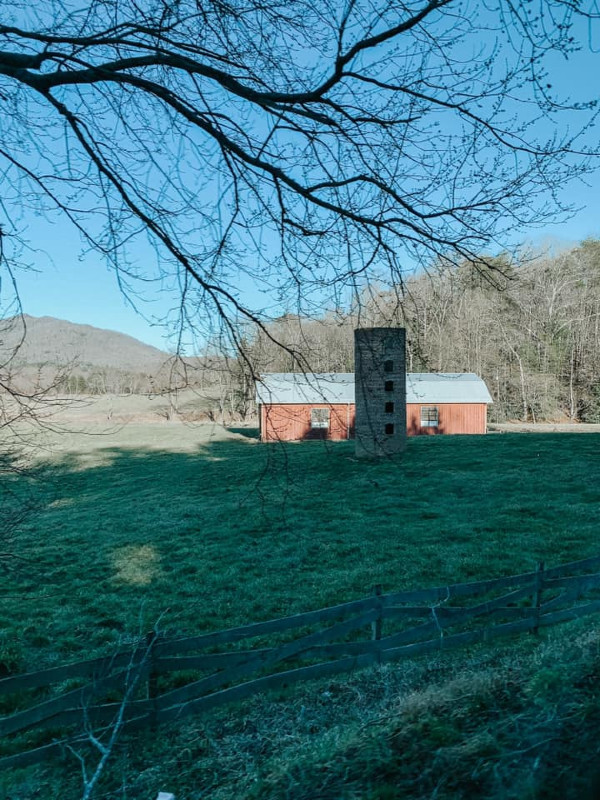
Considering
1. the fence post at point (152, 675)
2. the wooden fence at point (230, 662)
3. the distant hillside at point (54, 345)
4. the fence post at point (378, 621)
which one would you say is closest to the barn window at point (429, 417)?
the wooden fence at point (230, 662)

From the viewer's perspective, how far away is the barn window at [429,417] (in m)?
31.7

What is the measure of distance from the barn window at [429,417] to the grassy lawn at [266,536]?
8.79 metres

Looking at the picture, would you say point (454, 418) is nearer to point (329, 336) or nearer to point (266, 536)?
point (266, 536)

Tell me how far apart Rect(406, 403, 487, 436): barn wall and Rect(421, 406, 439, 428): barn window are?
191mm

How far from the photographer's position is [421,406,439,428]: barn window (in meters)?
31.7

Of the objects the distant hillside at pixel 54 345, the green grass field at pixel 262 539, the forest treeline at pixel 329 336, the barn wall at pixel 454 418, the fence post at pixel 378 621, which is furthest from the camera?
the barn wall at pixel 454 418

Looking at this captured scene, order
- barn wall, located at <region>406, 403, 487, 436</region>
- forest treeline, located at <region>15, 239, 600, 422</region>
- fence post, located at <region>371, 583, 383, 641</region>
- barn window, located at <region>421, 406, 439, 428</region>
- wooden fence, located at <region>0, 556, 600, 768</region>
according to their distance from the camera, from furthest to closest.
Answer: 1. barn window, located at <region>421, 406, 439, 428</region>
2. barn wall, located at <region>406, 403, 487, 436</region>
3. fence post, located at <region>371, 583, 383, 641</region>
4. wooden fence, located at <region>0, 556, 600, 768</region>
5. forest treeline, located at <region>15, 239, 600, 422</region>

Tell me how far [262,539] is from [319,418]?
18.0 meters

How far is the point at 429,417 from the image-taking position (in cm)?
3188

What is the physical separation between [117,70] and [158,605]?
8022 mm

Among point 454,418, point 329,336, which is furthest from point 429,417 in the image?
point 329,336

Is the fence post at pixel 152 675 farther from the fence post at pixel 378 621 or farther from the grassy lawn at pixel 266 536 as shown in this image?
the fence post at pixel 378 621

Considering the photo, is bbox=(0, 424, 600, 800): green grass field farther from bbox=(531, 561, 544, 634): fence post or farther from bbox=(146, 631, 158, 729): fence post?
bbox=(531, 561, 544, 634): fence post

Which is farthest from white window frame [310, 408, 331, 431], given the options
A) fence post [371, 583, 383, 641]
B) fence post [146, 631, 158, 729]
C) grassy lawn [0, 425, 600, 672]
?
fence post [146, 631, 158, 729]
